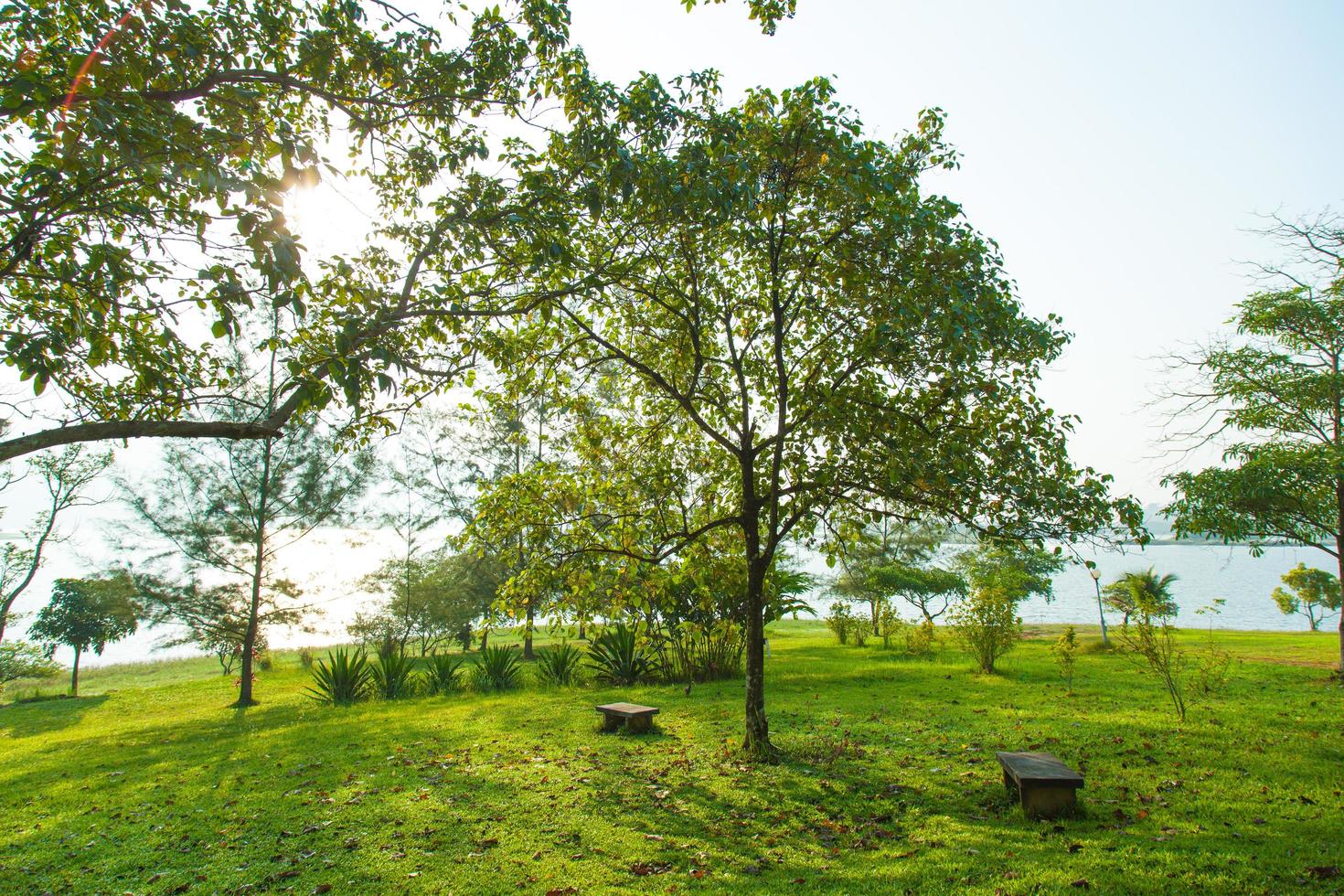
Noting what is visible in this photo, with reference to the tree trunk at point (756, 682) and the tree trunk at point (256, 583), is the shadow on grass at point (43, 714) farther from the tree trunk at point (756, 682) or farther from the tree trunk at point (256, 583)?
the tree trunk at point (756, 682)

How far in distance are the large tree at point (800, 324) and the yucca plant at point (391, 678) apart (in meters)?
8.87

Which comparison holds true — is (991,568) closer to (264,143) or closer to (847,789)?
(847,789)

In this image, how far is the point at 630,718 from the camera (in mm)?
8594

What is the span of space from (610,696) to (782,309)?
8068 millimetres

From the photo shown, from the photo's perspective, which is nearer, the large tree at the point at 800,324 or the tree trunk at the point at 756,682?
the large tree at the point at 800,324

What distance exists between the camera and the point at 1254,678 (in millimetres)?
11133

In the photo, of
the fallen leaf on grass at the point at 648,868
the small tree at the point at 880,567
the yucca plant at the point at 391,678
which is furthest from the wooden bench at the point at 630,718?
the small tree at the point at 880,567

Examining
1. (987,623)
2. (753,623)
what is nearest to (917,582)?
(987,623)

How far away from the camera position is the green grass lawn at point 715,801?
4.32m

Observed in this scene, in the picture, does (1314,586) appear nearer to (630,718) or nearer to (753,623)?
(630,718)

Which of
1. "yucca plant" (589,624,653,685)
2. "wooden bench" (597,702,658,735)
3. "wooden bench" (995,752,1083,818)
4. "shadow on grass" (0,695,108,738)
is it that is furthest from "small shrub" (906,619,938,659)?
"shadow on grass" (0,695,108,738)

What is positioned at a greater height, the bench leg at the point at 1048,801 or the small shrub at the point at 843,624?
the bench leg at the point at 1048,801

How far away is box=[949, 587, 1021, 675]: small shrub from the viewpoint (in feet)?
41.7

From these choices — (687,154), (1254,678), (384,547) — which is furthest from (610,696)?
(384,547)
